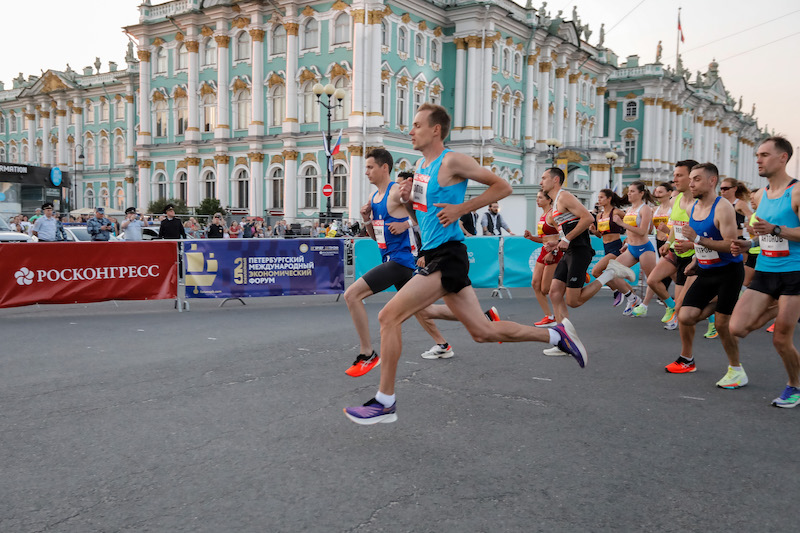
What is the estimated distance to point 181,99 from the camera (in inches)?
1951

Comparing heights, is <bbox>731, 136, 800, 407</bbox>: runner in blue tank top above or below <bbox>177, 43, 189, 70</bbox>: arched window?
below

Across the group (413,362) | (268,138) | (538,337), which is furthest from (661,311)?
(268,138)

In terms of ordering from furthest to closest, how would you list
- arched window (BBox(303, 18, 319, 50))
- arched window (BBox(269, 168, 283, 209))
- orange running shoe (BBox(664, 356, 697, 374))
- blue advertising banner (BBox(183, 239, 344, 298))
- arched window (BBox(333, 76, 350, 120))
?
arched window (BBox(269, 168, 283, 209))
arched window (BBox(303, 18, 319, 50))
arched window (BBox(333, 76, 350, 120))
blue advertising banner (BBox(183, 239, 344, 298))
orange running shoe (BBox(664, 356, 697, 374))

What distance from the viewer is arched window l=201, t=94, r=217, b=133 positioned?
47.6 metres

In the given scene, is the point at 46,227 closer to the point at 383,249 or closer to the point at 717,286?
the point at 383,249

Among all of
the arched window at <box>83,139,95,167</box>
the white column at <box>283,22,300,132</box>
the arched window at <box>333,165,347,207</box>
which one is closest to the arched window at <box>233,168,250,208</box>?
the white column at <box>283,22,300,132</box>

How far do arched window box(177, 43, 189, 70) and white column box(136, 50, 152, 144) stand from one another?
125 inches

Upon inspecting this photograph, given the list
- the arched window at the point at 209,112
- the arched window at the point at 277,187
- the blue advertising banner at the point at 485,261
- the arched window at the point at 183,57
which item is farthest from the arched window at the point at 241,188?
the blue advertising banner at the point at 485,261

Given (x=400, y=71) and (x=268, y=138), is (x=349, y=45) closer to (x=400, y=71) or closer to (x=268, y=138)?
(x=400, y=71)

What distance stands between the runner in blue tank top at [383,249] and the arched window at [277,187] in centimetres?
3857

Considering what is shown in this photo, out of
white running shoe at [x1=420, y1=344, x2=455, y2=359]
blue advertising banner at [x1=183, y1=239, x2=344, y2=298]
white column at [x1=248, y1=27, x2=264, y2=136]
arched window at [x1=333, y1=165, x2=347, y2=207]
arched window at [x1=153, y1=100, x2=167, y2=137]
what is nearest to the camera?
white running shoe at [x1=420, y1=344, x2=455, y2=359]

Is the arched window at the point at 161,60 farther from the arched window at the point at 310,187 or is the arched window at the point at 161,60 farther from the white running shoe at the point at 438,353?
the white running shoe at the point at 438,353

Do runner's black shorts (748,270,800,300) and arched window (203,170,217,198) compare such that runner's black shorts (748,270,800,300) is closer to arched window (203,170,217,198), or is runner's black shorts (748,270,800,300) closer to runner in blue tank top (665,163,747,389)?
runner in blue tank top (665,163,747,389)

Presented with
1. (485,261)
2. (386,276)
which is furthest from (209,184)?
(386,276)
